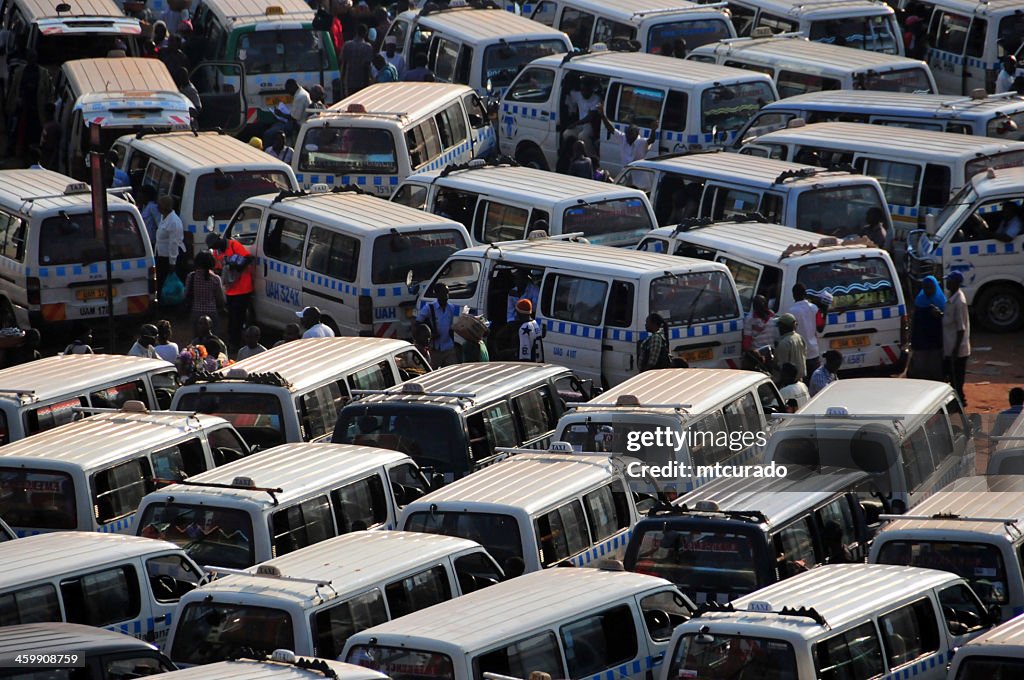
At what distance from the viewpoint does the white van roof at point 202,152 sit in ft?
69.4

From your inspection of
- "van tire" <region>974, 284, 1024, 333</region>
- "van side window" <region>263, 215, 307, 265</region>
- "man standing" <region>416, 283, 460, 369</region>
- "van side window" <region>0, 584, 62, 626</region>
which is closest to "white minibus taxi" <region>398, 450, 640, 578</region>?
"van side window" <region>0, 584, 62, 626</region>

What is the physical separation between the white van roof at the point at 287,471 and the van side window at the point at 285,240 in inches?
227

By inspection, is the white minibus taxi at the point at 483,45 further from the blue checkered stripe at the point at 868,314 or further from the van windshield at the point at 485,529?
the van windshield at the point at 485,529

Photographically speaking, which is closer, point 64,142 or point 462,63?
point 64,142

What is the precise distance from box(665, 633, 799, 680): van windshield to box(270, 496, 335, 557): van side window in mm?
3308

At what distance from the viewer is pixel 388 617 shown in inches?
441

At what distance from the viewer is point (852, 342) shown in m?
17.5

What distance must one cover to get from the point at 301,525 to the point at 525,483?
1639mm

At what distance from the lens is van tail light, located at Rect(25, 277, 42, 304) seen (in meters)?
18.7

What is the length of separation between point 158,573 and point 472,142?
42.9ft

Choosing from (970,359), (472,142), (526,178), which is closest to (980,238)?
(970,359)

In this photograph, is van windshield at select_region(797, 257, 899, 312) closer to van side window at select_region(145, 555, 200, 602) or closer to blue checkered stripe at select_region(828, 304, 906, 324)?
blue checkered stripe at select_region(828, 304, 906, 324)

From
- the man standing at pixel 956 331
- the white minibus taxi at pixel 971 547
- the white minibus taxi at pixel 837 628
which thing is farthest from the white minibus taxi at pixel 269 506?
the man standing at pixel 956 331

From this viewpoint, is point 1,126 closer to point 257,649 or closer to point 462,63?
point 462,63
